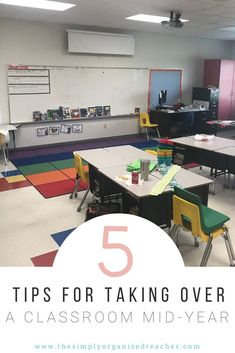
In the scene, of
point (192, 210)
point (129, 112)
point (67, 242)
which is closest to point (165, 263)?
point (67, 242)

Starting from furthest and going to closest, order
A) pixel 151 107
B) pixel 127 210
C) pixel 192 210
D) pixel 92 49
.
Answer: pixel 151 107
pixel 92 49
pixel 127 210
pixel 192 210

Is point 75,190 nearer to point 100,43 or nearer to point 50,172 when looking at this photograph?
point 50,172

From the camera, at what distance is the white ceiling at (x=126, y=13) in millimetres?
4930

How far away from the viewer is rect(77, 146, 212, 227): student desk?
9.43ft

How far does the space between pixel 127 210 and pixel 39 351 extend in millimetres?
2696

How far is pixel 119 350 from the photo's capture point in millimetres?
764

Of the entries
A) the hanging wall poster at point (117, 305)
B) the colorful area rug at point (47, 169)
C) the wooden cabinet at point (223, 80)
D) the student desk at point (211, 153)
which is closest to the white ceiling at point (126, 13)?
the wooden cabinet at point (223, 80)

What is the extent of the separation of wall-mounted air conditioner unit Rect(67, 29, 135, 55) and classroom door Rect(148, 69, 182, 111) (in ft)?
3.52

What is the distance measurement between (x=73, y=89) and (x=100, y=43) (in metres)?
1.23

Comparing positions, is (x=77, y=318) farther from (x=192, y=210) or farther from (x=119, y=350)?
(x=192, y=210)

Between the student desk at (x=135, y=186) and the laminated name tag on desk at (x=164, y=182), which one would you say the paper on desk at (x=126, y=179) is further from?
the laminated name tag on desk at (x=164, y=182)

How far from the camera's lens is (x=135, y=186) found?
2.98 m

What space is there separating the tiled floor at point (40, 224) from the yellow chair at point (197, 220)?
26 cm

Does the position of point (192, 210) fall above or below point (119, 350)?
below
